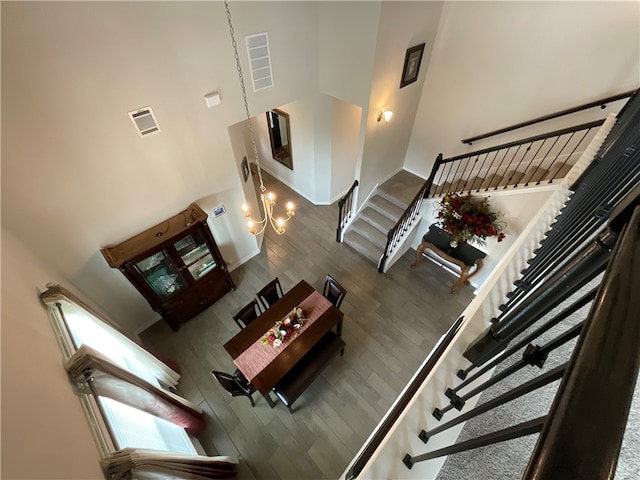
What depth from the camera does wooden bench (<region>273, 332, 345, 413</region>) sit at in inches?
144

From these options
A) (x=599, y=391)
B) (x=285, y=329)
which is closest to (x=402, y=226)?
(x=285, y=329)

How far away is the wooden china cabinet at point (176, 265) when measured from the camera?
142 inches

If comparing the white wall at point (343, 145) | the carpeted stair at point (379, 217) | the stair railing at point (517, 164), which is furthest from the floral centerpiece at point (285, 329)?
the stair railing at point (517, 164)

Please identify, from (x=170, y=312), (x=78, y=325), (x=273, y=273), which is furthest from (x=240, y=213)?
(x=78, y=325)

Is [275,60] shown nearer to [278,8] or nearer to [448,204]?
[278,8]

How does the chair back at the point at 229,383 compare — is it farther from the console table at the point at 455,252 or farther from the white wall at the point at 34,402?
the console table at the point at 455,252

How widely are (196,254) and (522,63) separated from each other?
5670 millimetres

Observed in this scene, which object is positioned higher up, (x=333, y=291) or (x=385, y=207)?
(x=385, y=207)

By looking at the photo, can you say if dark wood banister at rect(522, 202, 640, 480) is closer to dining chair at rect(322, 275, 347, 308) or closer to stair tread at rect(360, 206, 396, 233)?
dining chair at rect(322, 275, 347, 308)

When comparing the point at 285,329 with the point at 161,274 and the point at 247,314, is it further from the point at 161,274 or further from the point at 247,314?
the point at 161,274

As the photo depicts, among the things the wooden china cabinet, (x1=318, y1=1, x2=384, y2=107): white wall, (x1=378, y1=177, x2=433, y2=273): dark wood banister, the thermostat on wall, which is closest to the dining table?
the wooden china cabinet

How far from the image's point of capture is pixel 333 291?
14.3 ft

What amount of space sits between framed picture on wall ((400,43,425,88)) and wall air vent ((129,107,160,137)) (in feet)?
12.2

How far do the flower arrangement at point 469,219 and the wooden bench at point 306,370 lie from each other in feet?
8.07
